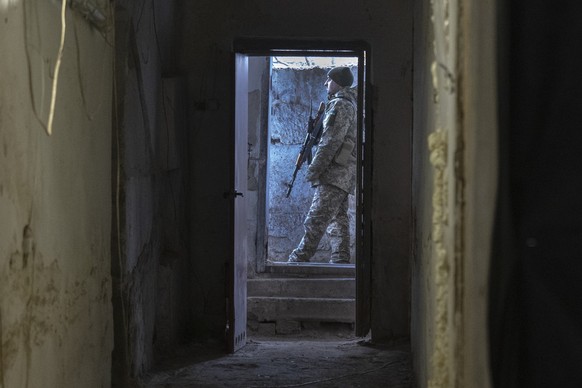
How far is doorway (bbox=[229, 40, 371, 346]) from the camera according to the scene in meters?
5.06

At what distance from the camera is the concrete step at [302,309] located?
6660 millimetres

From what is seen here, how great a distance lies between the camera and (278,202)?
9281 mm

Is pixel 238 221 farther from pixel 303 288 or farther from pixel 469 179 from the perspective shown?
pixel 469 179

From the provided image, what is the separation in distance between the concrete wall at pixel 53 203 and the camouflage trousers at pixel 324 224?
5.13 m

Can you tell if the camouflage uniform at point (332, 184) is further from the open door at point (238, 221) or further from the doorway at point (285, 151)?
the open door at point (238, 221)

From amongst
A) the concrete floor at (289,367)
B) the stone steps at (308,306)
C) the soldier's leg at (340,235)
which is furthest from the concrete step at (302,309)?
the concrete floor at (289,367)

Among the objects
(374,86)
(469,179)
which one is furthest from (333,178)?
(469,179)

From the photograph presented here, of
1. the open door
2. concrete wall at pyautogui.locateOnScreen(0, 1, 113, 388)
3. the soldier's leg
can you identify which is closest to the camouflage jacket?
the soldier's leg

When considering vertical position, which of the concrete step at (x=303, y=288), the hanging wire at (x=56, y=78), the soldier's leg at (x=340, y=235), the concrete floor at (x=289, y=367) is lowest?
the concrete floor at (x=289, y=367)

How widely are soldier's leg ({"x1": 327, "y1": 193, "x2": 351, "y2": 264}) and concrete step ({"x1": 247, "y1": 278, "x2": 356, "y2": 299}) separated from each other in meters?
0.81

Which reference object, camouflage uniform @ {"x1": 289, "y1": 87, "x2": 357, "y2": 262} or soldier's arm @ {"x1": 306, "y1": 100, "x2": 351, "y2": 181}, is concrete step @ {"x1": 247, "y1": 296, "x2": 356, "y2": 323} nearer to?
camouflage uniform @ {"x1": 289, "y1": 87, "x2": 357, "y2": 262}

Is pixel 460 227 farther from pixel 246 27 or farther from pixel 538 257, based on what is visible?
pixel 246 27

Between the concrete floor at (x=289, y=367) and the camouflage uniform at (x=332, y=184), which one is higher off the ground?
the camouflage uniform at (x=332, y=184)

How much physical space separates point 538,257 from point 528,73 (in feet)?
1.30
